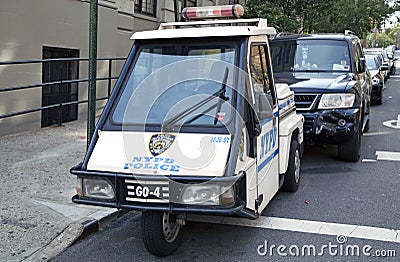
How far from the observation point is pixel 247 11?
63.1 feet

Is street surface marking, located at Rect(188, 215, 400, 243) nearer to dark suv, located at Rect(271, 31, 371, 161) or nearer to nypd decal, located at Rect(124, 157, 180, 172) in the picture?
nypd decal, located at Rect(124, 157, 180, 172)

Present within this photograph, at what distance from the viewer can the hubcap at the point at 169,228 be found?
445 cm

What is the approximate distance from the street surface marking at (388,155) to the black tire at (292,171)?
8.93 feet

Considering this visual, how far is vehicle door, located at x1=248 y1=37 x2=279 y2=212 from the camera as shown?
4898mm

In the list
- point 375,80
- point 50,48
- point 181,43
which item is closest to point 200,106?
point 181,43

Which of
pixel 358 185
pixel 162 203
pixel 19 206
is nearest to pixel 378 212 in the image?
pixel 358 185

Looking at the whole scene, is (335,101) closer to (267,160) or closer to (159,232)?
(267,160)

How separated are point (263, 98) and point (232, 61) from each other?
1.76ft

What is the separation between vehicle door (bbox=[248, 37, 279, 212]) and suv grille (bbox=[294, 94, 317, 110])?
7.42 ft

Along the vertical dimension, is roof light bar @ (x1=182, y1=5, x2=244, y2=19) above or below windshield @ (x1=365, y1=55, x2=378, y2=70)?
above

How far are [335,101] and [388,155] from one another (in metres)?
1.82

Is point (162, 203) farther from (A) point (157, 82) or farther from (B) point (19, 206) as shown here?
(B) point (19, 206)

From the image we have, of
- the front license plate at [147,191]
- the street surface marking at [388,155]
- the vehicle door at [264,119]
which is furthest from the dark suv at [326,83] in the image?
the front license plate at [147,191]

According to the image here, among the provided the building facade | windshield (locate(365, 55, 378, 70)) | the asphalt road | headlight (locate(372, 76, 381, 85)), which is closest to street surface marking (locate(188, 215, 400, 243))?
the asphalt road
